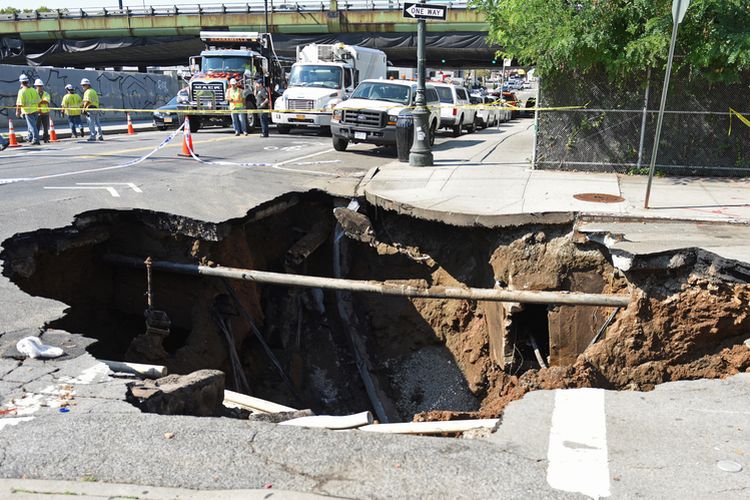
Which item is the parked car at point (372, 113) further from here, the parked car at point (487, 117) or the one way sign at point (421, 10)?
the parked car at point (487, 117)

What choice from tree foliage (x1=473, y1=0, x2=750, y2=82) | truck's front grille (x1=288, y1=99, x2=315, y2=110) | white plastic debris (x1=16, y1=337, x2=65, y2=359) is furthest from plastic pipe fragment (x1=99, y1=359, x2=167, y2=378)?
truck's front grille (x1=288, y1=99, x2=315, y2=110)

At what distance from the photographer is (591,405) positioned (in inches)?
185

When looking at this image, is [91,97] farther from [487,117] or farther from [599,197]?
[487,117]

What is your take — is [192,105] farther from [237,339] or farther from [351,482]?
[351,482]

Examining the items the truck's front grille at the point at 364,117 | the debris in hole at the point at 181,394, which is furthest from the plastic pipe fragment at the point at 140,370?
the truck's front grille at the point at 364,117

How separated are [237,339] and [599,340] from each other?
4984mm

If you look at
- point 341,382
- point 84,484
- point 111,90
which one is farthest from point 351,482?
point 111,90

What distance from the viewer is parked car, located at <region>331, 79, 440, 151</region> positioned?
1689 centimetres

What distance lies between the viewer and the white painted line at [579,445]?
3626 mm

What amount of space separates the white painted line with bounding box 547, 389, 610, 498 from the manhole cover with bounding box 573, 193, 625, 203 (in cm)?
560

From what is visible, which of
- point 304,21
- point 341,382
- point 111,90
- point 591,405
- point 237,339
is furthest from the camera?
point 304,21

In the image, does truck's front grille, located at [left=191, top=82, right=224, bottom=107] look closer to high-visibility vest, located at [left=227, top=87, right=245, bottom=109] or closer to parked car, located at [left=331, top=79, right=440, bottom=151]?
high-visibility vest, located at [left=227, top=87, right=245, bottom=109]

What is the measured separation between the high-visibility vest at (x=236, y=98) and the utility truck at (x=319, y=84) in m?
1.28

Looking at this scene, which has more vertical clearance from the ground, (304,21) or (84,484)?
(304,21)
